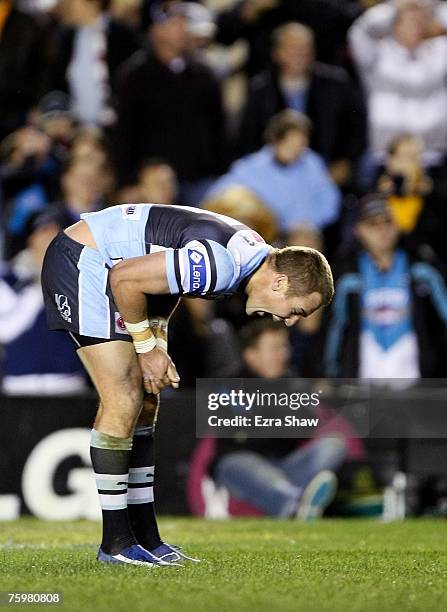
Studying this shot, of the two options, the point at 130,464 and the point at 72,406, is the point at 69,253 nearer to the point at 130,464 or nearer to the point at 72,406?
the point at 130,464

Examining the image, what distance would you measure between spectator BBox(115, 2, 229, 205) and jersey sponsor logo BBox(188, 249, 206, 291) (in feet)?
23.7

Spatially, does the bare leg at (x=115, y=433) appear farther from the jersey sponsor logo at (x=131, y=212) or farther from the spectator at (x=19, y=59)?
the spectator at (x=19, y=59)

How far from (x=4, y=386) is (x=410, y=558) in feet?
16.8

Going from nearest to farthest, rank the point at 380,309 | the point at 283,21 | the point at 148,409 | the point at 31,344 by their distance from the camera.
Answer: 1. the point at 148,409
2. the point at 31,344
3. the point at 380,309
4. the point at 283,21

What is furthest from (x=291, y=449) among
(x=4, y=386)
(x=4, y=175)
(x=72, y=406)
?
(x=4, y=175)

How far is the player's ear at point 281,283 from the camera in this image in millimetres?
6645

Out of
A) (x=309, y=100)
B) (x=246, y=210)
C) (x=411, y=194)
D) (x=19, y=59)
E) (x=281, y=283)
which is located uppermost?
(x=19, y=59)

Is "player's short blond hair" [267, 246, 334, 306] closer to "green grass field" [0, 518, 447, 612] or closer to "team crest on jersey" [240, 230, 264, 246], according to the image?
"team crest on jersey" [240, 230, 264, 246]

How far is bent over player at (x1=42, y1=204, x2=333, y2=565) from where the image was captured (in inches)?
257

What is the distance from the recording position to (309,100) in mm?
13766

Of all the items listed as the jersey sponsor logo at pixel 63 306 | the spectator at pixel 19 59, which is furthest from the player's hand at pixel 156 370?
the spectator at pixel 19 59

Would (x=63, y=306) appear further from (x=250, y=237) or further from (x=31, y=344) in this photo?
(x=31, y=344)

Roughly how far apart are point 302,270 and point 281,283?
13 cm

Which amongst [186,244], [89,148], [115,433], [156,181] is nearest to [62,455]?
[156,181]
